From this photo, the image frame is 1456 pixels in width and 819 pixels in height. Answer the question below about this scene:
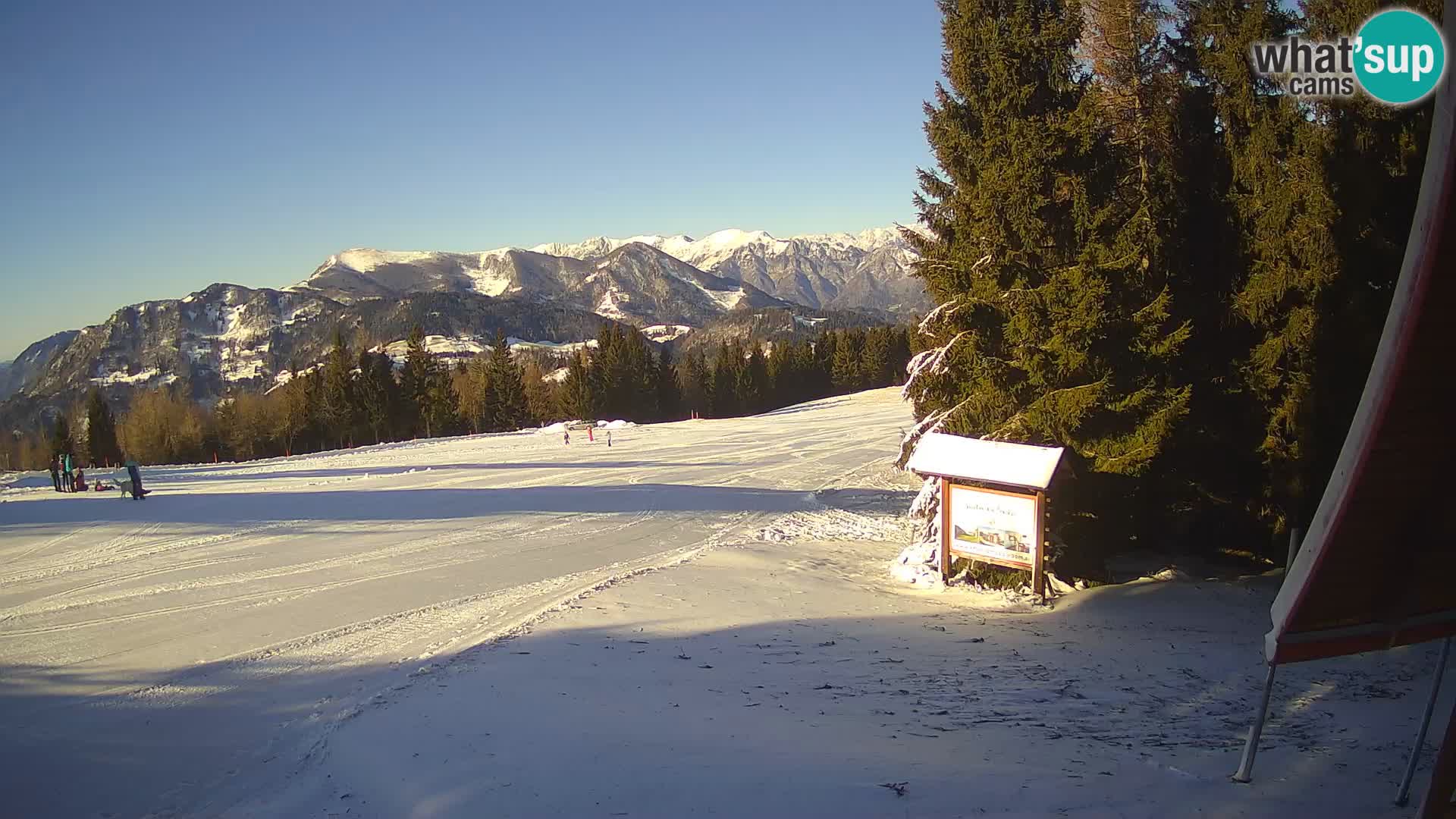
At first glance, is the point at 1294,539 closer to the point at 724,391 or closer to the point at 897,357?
the point at 724,391

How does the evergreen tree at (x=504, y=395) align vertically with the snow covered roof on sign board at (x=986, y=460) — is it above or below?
above

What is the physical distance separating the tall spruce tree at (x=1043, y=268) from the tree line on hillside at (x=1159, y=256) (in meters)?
0.04

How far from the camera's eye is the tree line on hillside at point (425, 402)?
68.8 metres

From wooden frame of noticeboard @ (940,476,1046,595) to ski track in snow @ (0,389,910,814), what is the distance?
5881mm

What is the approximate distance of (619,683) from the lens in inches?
389

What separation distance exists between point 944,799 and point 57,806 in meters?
7.93

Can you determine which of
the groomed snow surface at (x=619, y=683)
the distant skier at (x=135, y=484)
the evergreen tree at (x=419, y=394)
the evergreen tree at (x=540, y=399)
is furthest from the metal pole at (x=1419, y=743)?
the evergreen tree at (x=540, y=399)

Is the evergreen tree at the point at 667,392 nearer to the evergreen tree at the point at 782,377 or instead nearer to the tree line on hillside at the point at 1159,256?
the evergreen tree at the point at 782,377

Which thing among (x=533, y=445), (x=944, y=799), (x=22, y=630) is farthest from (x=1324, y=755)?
(x=533, y=445)

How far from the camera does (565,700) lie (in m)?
9.22

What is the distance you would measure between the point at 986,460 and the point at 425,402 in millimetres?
64556

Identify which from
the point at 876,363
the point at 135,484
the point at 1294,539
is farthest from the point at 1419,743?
the point at 876,363

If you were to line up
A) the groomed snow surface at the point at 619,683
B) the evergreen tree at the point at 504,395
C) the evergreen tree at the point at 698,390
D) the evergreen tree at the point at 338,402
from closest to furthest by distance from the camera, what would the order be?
the groomed snow surface at the point at 619,683 → the evergreen tree at the point at 338,402 → the evergreen tree at the point at 504,395 → the evergreen tree at the point at 698,390

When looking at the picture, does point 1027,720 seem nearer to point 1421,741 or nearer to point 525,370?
point 1421,741
